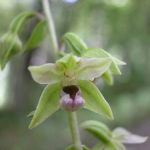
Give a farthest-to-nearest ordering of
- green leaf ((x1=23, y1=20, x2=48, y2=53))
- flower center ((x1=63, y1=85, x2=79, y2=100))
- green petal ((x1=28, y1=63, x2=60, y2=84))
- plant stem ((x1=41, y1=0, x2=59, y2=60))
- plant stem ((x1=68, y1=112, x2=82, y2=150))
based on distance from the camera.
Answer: green leaf ((x1=23, y1=20, x2=48, y2=53)) → plant stem ((x1=41, y1=0, x2=59, y2=60)) → plant stem ((x1=68, y1=112, x2=82, y2=150)) → flower center ((x1=63, y1=85, x2=79, y2=100)) → green petal ((x1=28, y1=63, x2=60, y2=84))

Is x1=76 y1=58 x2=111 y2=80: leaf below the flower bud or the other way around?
the other way around

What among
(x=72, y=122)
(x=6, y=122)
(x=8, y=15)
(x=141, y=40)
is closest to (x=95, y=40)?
(x=141, y=40)

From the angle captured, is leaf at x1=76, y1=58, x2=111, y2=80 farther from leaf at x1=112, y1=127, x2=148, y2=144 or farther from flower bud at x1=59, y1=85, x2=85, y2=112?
leaf at x1=112, y1=127, x2=148, y2=144

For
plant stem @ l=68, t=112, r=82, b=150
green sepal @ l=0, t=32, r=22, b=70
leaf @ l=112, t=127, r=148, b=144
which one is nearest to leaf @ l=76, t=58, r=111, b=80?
plant stem @ l=68, t=112, r=82, b=150

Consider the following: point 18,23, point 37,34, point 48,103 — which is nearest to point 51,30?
point 37,34

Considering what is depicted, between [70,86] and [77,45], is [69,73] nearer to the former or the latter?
[70,86]

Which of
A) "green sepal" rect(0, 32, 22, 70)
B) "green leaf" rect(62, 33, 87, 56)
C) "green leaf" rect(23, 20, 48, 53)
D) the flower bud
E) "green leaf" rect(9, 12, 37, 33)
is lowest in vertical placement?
the flower bud

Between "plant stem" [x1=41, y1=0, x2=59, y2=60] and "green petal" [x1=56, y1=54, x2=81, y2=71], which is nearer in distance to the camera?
"green petal" [x1=56, y1=54, x2=81, y2=71]

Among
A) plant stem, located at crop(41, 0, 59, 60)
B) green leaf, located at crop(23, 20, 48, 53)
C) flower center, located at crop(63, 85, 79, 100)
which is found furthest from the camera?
green leaf, located at crop(23, 20, 48, 53)
